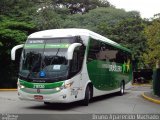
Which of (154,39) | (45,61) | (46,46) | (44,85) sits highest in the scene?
(154,39)

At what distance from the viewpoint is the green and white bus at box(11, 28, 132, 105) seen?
15.1 metres

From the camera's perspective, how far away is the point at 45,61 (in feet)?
50.8

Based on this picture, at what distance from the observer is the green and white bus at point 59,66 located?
49.4ft

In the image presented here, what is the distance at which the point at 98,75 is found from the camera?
19266 millimetres

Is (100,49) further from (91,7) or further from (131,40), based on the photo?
(91,7)

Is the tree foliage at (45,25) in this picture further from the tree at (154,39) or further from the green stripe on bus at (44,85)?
the green stripe on bus at (44,85)

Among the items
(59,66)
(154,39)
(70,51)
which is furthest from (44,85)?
(154,39)

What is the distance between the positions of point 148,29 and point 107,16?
2838cm

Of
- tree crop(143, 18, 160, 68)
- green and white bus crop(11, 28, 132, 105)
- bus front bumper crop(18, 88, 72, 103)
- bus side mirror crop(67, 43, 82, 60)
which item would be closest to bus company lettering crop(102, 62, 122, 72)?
green and white bus crop(11, 28, 132, 105)

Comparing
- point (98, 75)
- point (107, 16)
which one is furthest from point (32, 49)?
point (107, 16)

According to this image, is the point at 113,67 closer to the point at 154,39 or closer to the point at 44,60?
the point at 154,39

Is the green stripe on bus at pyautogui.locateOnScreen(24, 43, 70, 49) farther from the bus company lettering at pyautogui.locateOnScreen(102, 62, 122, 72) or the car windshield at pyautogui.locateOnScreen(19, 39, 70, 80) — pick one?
the bus company lettering at pyautogui.locateOnScreen(102, 62, 122, 72)

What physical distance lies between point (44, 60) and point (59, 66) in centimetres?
72

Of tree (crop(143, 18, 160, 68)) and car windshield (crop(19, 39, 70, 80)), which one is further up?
tree (crop(143, 18, 160, 68))
